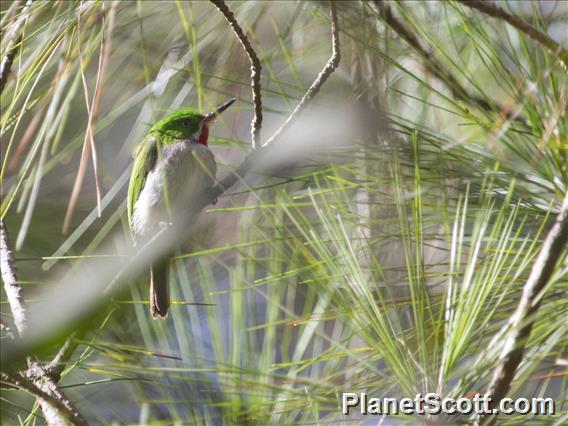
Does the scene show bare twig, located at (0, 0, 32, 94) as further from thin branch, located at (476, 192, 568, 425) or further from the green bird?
thin branch, located at (476, 192, 568, 425)

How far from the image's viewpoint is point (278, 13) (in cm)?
188

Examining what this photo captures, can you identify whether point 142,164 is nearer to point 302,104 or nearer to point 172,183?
point 172,183

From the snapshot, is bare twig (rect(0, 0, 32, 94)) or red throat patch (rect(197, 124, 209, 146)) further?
red throat patch (rect(197, 124, 209, 146))

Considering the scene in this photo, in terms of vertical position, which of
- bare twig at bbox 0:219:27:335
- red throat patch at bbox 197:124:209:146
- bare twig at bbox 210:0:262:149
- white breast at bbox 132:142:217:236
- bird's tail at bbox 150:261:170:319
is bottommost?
bird's tail at bbox 150:261:170:319

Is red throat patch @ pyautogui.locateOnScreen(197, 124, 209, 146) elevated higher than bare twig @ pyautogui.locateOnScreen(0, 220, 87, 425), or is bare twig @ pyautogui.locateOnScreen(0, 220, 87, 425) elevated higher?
red throat patch @ pyautogui.locateOnScreen(197, 124, 209, 146)

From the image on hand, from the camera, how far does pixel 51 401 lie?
0.96 m

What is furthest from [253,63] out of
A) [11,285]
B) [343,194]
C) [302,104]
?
[11,285]

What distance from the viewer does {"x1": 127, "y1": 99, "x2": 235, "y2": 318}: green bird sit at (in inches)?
76.9

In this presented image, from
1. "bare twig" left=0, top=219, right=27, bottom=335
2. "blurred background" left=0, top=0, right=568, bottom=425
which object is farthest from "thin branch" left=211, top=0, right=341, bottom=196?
"bare twig" left=0, top=219, right=27, bottom=335

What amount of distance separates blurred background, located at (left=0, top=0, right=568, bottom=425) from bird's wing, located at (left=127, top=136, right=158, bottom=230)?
17cm

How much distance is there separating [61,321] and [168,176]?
4.17 ft

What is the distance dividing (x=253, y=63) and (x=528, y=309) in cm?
57

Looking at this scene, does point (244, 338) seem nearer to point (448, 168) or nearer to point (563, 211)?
point (448, 168)

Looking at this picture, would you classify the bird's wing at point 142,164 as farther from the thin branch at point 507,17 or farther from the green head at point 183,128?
the thin branch at point 507,17
